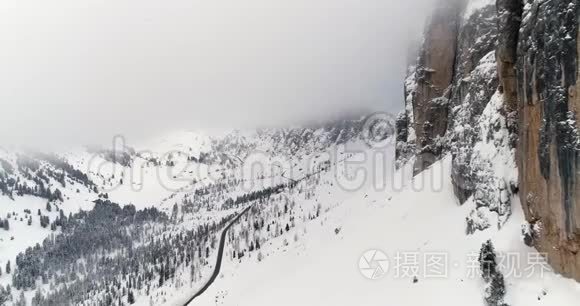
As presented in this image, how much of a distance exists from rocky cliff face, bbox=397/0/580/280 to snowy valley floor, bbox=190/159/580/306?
141 cm

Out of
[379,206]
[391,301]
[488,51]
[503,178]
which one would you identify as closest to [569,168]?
[503,178]

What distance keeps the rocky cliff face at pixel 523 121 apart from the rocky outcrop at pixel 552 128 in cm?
5

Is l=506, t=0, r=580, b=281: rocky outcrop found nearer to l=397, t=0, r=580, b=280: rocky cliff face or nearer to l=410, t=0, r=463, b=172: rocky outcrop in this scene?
l=397, t=0, r=580, b=280: rocky cliff face

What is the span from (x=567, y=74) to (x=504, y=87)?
894 cm

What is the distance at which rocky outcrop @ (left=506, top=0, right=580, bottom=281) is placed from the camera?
2356cm

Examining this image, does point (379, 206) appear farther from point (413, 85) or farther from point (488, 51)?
point (488, 51)

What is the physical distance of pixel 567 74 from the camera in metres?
23.9

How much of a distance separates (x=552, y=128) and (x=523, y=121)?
425 centimetres

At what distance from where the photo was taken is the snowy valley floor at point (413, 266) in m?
27.4

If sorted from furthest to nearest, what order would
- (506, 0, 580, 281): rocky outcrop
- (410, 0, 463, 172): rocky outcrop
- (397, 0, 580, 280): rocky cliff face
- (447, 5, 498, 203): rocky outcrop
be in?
1. (410, 0, 463, 172): rocky outcrop
2. (447, 5, 498, 203): rocky outcrop
3. (397, 0, 580, 280): rocky cliff face
4. (506, 0, 580, 281): rocky outcrop

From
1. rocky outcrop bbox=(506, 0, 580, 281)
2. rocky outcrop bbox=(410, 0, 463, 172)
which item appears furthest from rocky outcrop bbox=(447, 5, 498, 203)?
rocky outcrop bbox=(410, 0, 463, 172)

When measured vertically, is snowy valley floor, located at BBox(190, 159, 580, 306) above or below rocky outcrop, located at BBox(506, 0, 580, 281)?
below

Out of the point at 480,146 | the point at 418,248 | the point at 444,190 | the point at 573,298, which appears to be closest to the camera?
the point at 573,298

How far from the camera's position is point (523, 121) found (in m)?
29.2
